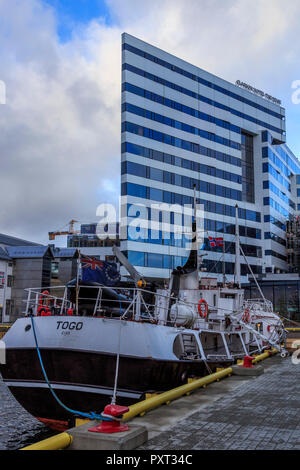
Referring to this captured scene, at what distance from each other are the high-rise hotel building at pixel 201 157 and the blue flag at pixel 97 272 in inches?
1407

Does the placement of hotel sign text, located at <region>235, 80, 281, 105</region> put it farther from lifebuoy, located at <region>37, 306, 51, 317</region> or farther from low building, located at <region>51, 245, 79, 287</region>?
lifebuoy, located at <region>37, 306, 51, 317</region>

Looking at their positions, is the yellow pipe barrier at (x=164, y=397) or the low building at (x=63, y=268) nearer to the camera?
the yellow pipe barrier at (x=164, y=397)

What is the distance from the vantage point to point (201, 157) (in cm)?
6444

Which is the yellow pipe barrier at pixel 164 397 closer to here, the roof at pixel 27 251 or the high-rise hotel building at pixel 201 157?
the high-rise hotel building at pixel 201 157

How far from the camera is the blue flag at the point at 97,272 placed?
16.5 meters

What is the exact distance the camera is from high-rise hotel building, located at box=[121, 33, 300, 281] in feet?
185

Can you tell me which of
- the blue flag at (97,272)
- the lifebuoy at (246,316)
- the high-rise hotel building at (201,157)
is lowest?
the lifebuoy at (246,316)

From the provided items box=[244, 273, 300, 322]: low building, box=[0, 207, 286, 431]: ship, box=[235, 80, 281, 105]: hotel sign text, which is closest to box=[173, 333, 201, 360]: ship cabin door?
box=[0, 207, 286, 431]: ship

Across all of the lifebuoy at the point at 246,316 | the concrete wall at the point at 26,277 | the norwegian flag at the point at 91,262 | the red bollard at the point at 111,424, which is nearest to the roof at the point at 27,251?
the concrete wall at the point at 26,277

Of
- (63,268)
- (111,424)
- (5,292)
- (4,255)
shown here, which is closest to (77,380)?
(111,424)

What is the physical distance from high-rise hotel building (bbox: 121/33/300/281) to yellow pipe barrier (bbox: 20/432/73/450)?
4573cm

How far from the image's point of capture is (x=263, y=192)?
7525 centimetres
